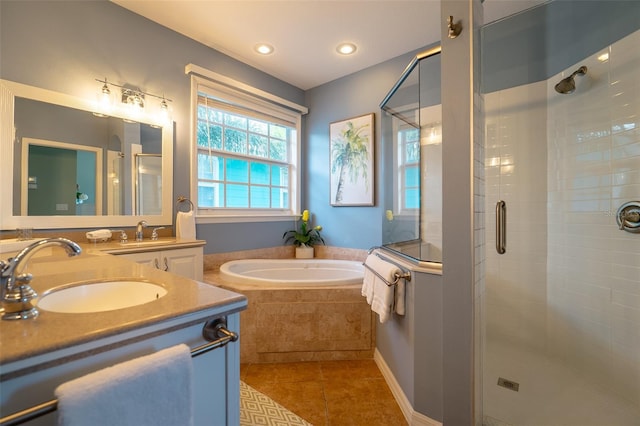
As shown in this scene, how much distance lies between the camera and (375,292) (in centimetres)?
192

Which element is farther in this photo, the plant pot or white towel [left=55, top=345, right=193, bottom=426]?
the plant pot

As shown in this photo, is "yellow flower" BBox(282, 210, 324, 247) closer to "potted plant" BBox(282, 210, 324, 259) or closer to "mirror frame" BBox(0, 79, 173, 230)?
"potted plant" BBox(282, 210, 324, 259)

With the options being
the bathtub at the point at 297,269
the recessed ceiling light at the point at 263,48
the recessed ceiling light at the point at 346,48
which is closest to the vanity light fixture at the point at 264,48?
the recessed ceiling light at the point at 263,48

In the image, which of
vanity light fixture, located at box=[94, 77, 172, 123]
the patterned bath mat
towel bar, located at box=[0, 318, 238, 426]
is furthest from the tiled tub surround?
vanity light fixture, located at box=[94, 77, 172, 123]

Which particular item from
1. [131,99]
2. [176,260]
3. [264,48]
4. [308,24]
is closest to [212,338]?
[176,260]

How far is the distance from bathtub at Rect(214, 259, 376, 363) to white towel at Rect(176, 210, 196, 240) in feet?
1.61

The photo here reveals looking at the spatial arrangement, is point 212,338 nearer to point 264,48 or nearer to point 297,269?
point 297,269

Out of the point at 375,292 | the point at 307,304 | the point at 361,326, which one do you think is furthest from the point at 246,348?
the point at 375,292

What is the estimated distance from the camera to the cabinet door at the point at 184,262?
2041 millimetres

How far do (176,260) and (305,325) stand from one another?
108 centimetres

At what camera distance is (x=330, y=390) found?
73.9 inches

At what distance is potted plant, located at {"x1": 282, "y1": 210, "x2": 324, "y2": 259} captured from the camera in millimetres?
3398

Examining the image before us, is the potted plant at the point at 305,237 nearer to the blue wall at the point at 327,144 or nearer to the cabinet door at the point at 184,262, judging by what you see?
the blue wall at the point at 327,144

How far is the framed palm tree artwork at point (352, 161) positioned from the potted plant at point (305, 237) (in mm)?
428
